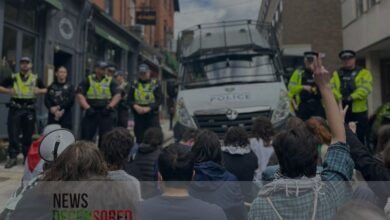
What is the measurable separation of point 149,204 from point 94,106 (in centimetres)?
474

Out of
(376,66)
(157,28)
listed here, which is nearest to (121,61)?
(157,28)

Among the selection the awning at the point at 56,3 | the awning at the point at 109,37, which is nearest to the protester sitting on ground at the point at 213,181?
the awning at the point at 56,3

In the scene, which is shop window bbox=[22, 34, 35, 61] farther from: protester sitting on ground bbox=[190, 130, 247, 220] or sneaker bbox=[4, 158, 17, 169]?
protester sitting on ground bbox=[190, 130, 247, 220]

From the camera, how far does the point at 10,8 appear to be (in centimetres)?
869

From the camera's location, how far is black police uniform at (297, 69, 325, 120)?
6.03 metres

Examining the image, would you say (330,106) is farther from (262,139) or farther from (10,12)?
(10,12)

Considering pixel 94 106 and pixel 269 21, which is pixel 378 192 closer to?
pixel 94 106

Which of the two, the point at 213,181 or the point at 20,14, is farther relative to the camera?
the point at 20,14

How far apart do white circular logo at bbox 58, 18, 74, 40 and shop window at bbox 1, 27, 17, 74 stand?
2122mm

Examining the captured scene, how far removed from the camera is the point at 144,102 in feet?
22.5

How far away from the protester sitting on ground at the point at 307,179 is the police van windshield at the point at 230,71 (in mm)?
4670

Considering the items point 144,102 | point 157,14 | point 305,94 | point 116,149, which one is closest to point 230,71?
point 305,94

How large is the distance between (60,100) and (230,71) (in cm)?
317

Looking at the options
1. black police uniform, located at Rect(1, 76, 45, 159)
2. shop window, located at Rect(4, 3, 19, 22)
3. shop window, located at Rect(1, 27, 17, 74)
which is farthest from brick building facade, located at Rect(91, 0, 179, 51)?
black police uniform, located at Rect(1, 76, 45, 159)
